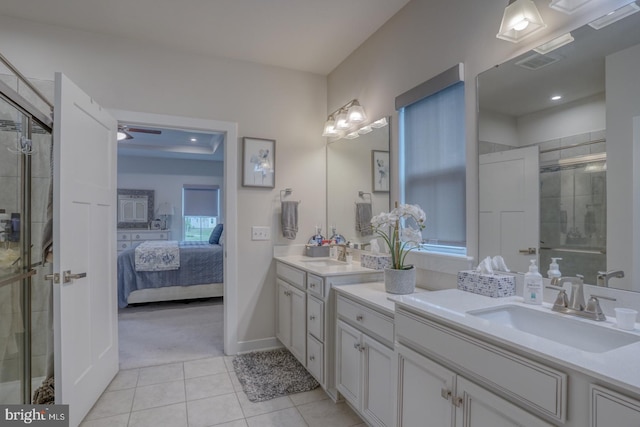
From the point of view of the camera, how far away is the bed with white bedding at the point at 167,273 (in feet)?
14.3

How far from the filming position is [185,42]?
275cm

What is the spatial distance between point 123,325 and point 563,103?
14.2 feet

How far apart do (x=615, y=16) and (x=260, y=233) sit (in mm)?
2636

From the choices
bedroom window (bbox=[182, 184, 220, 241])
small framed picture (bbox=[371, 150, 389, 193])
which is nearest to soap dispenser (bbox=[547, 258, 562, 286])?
A: small framed picture (bbox=[371, 150, 389, 193])

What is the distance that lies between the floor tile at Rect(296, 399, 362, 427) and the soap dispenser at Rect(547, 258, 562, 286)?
1.36 metres

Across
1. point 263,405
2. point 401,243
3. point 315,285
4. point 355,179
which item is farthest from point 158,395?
point 355,179

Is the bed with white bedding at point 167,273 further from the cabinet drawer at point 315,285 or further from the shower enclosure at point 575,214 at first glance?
the shower enclosure at point 575,214

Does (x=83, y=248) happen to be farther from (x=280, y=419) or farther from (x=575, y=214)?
(x=575, y=214)

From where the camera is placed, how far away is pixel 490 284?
1.53 metres

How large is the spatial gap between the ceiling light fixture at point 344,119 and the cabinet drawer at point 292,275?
1283 mm

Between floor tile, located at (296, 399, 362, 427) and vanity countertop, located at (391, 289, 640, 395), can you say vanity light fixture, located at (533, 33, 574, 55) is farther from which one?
floor tile, located at (296, 399, 362, 427)

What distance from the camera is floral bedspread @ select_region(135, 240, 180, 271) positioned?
14.4 feet

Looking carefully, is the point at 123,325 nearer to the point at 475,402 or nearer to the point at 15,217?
the point at 15,217

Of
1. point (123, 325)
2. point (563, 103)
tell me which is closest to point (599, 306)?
point (563, 103)
